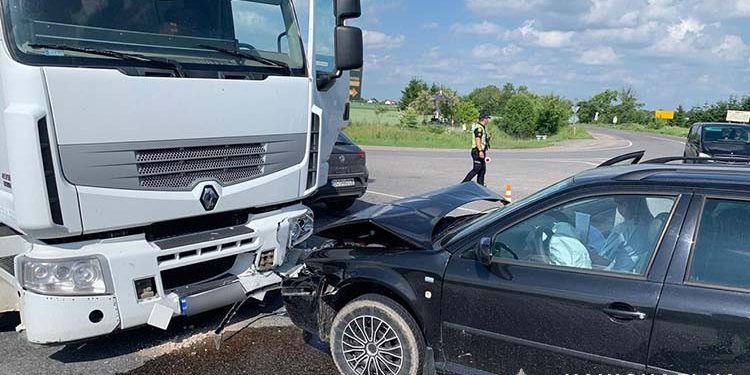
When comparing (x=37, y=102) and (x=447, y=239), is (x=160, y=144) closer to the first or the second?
(x=37, y=102)

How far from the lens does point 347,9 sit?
14.0ft

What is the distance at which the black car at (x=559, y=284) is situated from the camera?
2.40 m

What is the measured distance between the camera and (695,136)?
13523 millimetres

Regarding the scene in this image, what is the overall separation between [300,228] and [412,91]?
62477mm

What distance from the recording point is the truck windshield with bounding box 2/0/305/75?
119 inches

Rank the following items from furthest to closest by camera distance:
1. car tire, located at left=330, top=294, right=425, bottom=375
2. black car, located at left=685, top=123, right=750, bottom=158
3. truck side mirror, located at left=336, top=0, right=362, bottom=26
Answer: black car, located at left=685, top=123, right=750, bottom=158
truck side mirror, located at left=336, top=0, right=362, bottom=26
car tire, located at left=330, top=294, right=425, bottom=375

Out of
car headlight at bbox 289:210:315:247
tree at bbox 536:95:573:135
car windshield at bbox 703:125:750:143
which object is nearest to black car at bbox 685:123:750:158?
car windshield at bbox 703:125:750:143

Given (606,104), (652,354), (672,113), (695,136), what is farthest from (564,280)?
(606,104)

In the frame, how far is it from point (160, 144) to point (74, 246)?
0.82 metres

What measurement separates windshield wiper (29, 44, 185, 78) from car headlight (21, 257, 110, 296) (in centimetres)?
127

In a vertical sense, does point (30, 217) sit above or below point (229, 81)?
below

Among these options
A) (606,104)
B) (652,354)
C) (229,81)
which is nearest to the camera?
(652,354)

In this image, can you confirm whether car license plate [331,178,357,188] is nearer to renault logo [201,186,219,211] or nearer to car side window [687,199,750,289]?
renault logo [201,186,219,211]

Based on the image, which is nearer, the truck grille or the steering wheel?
the steering wheel
